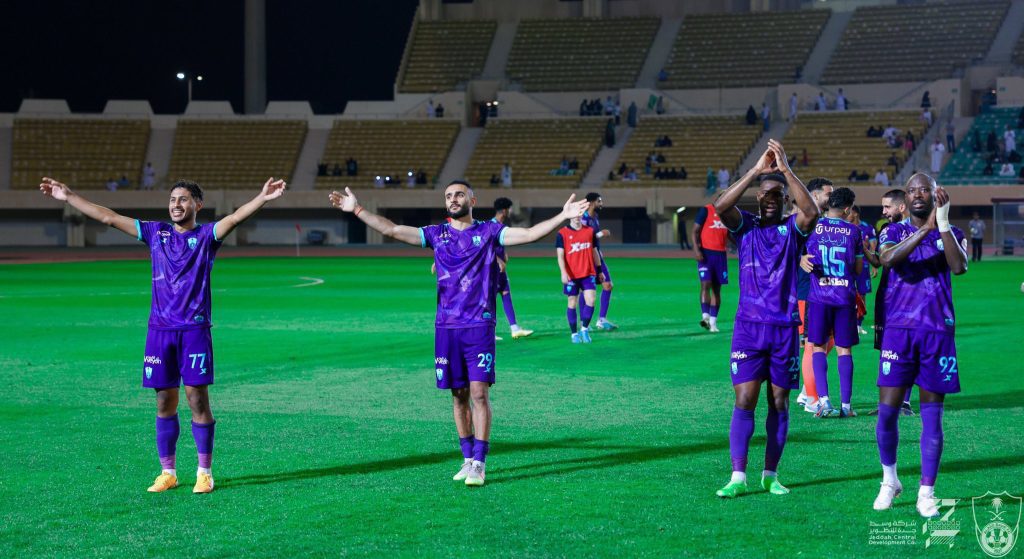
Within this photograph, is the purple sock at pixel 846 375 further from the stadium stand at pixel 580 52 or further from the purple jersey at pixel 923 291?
the stadium stand at pixel 580 52

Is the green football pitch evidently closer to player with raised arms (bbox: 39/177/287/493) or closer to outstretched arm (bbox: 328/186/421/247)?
player with raised arms (bbox: 39/177/287/493)

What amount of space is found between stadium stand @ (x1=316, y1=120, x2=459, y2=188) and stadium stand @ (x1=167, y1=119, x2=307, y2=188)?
2336 millimetres

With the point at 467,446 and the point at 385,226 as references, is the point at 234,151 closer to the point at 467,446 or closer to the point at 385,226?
the point at 385,226

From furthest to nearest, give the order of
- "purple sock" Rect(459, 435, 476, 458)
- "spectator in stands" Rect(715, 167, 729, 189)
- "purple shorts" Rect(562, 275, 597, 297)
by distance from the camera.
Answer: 1. "spectator in stands" Rect(715, 167, 729, 189)
2. "purple shorts" Rect(562, 275, 597, 297)
3. "purple sock" Rect(459, 435, 476, 458)

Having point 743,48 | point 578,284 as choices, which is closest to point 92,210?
point 578,284

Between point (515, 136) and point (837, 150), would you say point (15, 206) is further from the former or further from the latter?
point (837, 150)

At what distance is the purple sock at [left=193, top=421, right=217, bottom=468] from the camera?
8.13 metres

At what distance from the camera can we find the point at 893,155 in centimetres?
5550

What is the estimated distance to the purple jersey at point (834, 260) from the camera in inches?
409

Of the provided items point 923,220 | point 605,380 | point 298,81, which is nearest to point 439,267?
point 923,220

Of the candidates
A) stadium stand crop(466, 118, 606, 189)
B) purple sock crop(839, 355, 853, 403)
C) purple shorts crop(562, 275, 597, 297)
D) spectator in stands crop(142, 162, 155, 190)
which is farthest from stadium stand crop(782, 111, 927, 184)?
purple sock crop(839, 355, 853, 403)

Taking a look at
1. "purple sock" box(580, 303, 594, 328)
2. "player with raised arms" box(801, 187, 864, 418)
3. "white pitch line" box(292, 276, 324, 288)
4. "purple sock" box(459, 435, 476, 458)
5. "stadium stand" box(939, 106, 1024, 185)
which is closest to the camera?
"purple sock" box(459, 435, 476, 458)

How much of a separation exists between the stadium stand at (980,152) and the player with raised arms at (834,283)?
144 ft

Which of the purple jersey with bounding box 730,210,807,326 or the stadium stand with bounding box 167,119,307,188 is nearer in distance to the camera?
the purple jersey with bounding box 730,210,807,326
